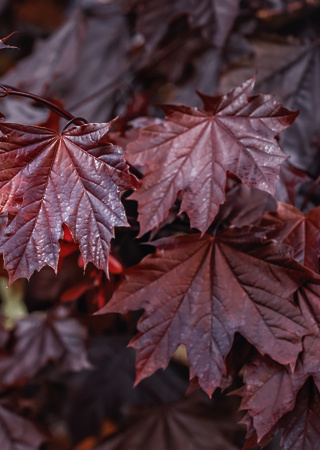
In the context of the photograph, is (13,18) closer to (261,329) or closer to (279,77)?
(279,77)

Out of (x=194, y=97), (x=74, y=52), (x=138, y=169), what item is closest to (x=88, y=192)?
(x=138, y=169)

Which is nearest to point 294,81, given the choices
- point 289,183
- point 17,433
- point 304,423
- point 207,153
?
point 289,183

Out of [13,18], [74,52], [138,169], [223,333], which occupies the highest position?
[13,18]

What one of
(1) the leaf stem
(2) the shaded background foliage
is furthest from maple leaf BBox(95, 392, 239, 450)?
(1) the leaf stem

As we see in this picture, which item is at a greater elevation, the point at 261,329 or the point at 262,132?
the point at 262,132

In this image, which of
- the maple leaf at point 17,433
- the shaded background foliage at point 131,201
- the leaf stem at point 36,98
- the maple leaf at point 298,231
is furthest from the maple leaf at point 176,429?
the leaf stem at point 36,98
